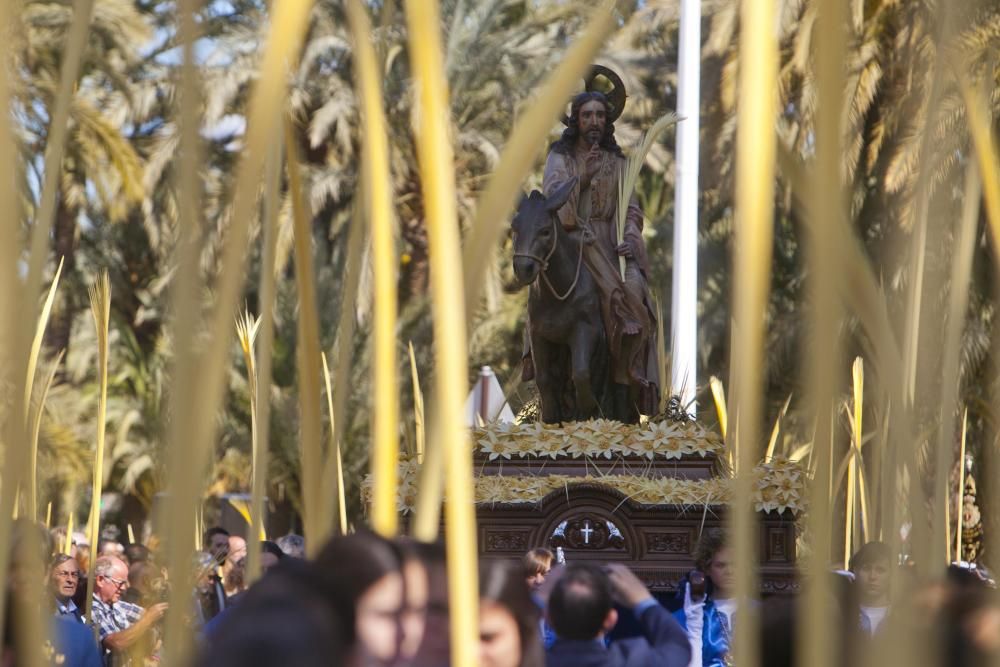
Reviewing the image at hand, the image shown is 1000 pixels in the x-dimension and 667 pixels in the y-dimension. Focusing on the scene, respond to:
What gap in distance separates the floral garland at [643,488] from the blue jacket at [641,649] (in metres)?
5.58

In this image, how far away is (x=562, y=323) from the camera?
443 inches

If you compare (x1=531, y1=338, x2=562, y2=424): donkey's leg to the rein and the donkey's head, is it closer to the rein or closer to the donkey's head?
the rein

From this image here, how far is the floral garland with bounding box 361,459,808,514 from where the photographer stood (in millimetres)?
9836

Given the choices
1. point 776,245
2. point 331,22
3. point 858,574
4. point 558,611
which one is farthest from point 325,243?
point 558,611

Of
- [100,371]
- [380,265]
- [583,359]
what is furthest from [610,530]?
[380,265]

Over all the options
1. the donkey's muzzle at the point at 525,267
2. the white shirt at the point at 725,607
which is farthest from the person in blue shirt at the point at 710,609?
the donkey's muzzle at the point at 525,267

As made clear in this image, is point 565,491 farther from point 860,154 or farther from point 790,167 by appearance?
point 860,154

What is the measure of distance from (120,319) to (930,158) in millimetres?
25822

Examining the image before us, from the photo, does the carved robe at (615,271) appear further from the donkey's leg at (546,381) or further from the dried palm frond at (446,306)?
the dried palm frond at (446,306)

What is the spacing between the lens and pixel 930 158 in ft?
9.09

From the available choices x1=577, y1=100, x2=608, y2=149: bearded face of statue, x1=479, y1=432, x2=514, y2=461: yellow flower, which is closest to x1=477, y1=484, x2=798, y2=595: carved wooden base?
x1=479, y1=432, x2=514, y2=461: yellow flower

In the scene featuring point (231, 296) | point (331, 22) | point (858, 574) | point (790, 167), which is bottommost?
point (858, 574)

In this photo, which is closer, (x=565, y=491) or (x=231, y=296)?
(x=231, y=296)

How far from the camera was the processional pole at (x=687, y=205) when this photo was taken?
17125 mm
